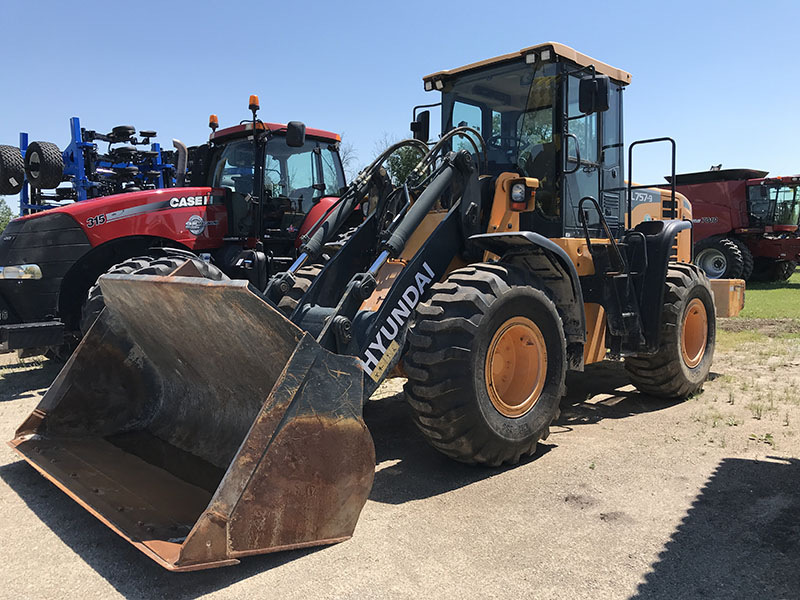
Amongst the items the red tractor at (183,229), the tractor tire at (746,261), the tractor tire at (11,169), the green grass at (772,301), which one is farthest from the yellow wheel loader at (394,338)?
the tractor tire at (746,261)

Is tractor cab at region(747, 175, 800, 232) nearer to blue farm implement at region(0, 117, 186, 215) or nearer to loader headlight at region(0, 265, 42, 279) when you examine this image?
blue farm implement at region(0, 117, 186, 215)

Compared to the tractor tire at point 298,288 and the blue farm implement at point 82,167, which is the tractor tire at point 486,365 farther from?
the blue farm implement at point 82,167

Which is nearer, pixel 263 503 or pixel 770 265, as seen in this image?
Answer: pixel 263 503

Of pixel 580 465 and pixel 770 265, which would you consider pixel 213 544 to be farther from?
pixel 770 265

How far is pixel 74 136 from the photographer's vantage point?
1007 centimetres

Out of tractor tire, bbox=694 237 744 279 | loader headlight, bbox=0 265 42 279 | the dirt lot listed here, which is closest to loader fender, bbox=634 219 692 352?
the dirt lot

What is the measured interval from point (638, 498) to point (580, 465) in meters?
0.61

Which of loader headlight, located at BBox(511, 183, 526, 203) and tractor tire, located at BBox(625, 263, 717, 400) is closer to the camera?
loader headlight, located at BBox(511, 183, 526, 203)

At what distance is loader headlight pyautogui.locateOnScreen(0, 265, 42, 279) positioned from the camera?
22.8 feet

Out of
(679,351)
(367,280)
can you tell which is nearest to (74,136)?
(367,280)

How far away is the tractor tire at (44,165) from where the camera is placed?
346 inches

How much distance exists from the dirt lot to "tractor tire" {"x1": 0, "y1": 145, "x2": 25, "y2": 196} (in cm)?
526

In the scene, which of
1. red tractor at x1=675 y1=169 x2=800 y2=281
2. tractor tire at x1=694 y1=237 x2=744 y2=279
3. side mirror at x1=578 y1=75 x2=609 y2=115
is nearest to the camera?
side mirror at x1=578 y1=75 x2=609 y2=115

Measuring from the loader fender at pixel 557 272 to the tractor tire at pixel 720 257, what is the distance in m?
16.4
